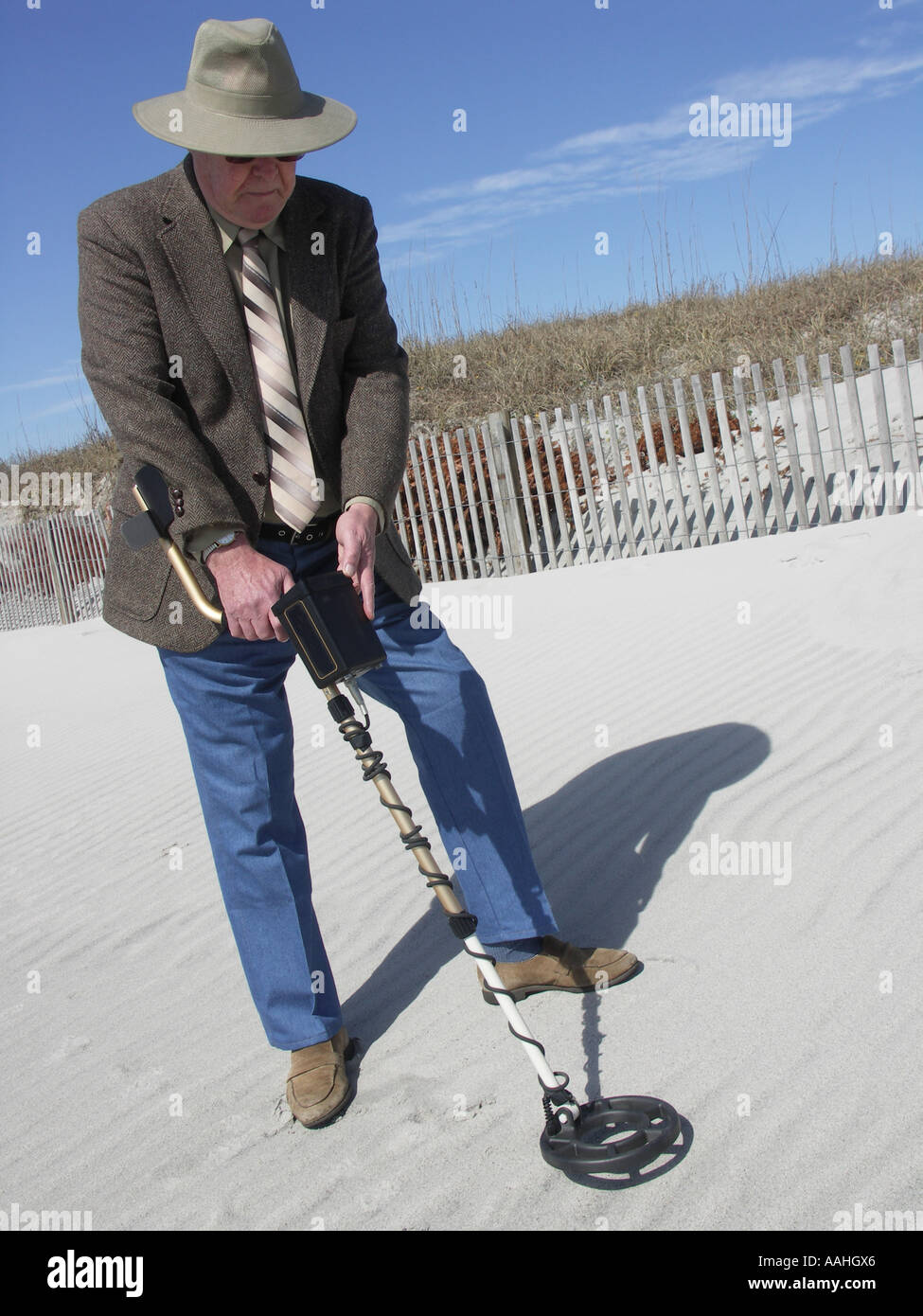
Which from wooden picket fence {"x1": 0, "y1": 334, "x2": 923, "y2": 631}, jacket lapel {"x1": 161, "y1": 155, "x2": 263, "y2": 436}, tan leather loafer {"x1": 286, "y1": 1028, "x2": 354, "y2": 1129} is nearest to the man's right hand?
jacket lapel {"x1": 161, "y1": 155, "x2": 263, "y2": 436}

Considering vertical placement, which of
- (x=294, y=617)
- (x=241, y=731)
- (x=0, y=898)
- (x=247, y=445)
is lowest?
(x=0, y=898)

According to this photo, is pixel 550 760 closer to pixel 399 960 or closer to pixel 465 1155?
pixel 399 960

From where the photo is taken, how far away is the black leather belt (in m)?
2.62

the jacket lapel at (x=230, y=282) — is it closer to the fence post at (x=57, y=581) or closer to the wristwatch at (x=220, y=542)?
the wristwatch at (x=220, y=542)

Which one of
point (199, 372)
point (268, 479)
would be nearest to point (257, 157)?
point (199, 372)

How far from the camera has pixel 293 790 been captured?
2.72 meters

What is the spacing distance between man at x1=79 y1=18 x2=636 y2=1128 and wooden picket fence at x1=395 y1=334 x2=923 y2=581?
24.4ft

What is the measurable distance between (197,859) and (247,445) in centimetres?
266

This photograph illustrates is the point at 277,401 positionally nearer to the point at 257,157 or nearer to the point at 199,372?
the point at 199,372

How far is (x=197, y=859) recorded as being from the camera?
466cm

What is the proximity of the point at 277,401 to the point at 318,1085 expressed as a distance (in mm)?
1667

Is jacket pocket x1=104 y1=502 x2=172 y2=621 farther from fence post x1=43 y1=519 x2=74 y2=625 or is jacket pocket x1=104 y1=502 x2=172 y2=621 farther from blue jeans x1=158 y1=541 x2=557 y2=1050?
fence post x1=43 y1=519 x2=74 y2=625

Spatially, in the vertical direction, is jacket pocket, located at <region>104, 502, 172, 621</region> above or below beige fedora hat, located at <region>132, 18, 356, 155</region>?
below
